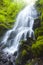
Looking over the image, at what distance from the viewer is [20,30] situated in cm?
1207

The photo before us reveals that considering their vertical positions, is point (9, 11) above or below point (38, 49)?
above

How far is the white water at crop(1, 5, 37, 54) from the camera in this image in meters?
11.1

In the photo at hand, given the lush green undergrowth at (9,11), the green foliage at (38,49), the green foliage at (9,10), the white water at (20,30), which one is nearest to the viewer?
the green foliage at (38,49)

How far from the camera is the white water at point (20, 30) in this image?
11.1 m

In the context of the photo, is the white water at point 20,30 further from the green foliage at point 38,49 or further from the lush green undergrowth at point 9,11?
the green foliage at point 38,49

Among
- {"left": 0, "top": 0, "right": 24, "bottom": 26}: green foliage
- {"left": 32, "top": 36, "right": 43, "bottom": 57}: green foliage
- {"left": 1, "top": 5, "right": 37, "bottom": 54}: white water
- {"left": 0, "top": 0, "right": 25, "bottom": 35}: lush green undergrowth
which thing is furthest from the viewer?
{"left": 0, "top": 0, "right": 24, "bottom": 26}: green foliage

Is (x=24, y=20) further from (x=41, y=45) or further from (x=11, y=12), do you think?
(x=41, y=45)

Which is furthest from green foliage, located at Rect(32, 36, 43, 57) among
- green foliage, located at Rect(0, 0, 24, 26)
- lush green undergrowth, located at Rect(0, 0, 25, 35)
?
green foliage, located at Rect(0, 0, 24, 26)

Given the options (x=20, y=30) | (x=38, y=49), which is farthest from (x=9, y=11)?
(x=38, y=49)

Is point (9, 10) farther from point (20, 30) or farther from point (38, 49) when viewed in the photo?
point (38, 49)

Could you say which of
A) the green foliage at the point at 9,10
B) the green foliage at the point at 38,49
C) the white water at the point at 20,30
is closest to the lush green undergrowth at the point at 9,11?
the green foliage at the point at 9,10

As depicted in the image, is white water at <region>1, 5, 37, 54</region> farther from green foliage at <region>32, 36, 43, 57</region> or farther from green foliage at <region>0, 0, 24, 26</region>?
green foliage at <region>32, 36, 43, 57</region>

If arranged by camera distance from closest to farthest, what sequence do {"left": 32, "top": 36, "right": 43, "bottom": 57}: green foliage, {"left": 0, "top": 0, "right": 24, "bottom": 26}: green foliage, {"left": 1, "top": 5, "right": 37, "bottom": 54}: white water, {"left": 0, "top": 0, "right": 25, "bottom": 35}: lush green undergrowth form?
{"left": 32, "top": 36, "right": 43, "bottom": 57}: green foliage, {"left": 1, "top": 5, "right": 37, "bottom": 54}: white water, {"left": 0, "top": 0, "right": 25, "bottom": 35}: lush green undergrowth, {"left": 0, "top": 0, "right": 24, "bottom": 26}: green foliage

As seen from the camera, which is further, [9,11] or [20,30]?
[9,11]
